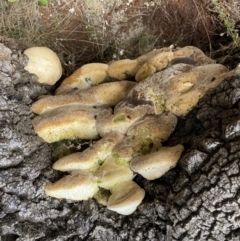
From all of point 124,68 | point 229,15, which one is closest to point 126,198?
point 124,68

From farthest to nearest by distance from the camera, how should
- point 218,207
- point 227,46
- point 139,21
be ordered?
point 139,21, point 227,46, point 218,207

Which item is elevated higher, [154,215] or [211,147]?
[211,147]

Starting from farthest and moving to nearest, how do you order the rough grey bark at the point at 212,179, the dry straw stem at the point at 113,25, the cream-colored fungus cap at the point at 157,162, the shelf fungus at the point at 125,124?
1. the dry straw stem at the point at 113,25
2. the shelf fungus at the point at 125,124
3. the cream-colored fungus cap at the point at 157,162
4. the rough grey bark at the point at 212,179

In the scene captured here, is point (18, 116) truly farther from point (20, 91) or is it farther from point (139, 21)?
point (139, 21)

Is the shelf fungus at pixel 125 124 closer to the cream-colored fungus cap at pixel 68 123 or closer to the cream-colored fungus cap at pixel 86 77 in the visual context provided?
the cream-colored fungus cap at pixel 68 123

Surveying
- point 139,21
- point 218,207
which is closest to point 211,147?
point 218,207

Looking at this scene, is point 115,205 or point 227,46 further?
point 227,46

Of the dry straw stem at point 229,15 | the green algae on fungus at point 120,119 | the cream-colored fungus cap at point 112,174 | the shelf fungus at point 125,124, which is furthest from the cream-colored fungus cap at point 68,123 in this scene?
the dry straw stem at point 229,15
